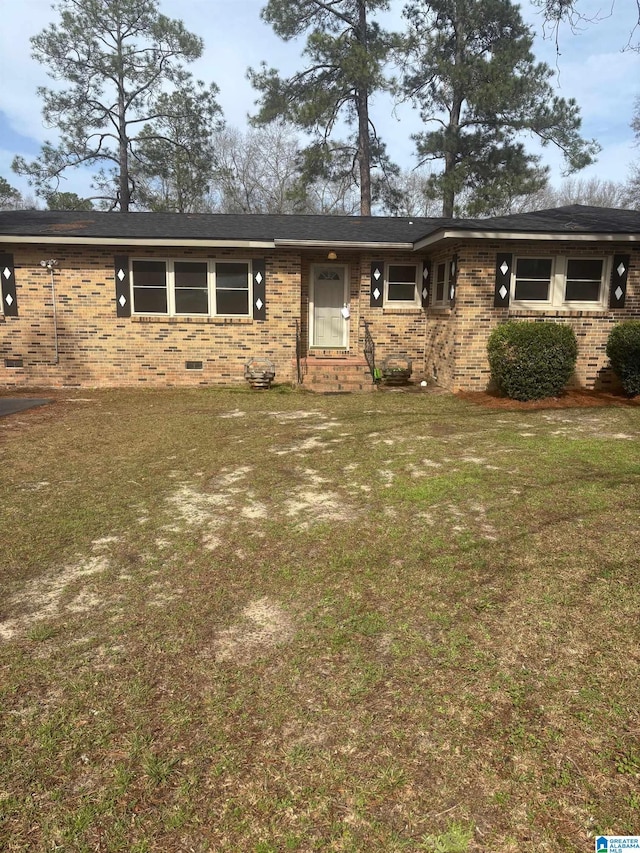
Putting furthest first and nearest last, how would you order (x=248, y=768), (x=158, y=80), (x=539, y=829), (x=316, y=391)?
1. (x=158, y=80)
2. (x=316, y=391)
3. (x=248, y=768)
4. (x=539, y=829)

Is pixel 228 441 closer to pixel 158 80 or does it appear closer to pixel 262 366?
pixel 262 366

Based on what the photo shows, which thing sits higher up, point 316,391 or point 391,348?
point 391,348

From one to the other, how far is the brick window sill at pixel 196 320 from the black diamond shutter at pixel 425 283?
4213mm

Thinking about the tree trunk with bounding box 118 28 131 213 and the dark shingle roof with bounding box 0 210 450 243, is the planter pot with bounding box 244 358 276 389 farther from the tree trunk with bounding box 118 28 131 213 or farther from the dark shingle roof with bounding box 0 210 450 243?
the tree trunk with bounding box 118 28 131 213

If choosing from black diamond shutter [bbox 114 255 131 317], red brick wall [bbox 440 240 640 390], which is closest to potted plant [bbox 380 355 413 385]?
red brick wall [bbox 440 240 640 390]

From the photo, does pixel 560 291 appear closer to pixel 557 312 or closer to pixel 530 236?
pixel 557 312

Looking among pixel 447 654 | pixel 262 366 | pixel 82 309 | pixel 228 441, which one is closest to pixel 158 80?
pixel 82 309

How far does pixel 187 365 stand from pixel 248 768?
1173 cm

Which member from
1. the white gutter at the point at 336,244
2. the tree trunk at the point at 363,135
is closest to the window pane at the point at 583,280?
the white gutter at the point at 336,244

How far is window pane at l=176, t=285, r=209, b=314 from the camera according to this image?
13.2m

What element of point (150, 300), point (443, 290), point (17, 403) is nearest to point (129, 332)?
point (150, 300)

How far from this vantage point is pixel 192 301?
13.2 meters

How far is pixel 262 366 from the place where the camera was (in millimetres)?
13094

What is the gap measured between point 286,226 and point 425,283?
393cm
